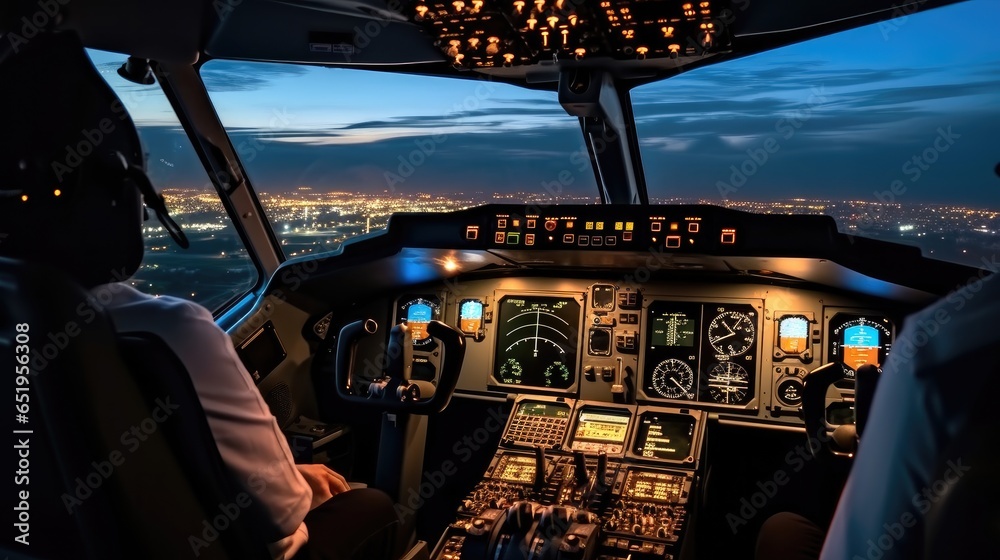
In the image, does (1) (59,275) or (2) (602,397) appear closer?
(1) (59,275)

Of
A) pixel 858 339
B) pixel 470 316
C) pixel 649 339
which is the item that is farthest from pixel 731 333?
pixel 470 316

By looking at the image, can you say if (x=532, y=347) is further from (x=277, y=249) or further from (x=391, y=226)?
(x=277, y=249)

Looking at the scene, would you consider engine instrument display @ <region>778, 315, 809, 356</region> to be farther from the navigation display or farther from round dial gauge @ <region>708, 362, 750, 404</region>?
the navigation display

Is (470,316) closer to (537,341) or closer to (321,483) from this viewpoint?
(537,341)

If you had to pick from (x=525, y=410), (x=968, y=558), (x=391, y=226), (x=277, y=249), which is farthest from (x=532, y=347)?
(x=968, y=558)

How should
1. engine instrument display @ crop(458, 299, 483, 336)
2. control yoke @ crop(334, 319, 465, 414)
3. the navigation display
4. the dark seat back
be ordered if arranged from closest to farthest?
the dark seat back, control yoke @ crop(334, 319, 465, 414), the navigation display, engine instrument display @ crop(458, 299, 483, 336)

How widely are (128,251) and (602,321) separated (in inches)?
87.3

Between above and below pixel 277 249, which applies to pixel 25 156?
above

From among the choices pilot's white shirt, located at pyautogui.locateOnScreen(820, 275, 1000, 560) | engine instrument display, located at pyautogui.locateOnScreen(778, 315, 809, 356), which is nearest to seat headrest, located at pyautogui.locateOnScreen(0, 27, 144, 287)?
pilot's white shirt, located at pyautogui.locateOnScreen(820, 275, 1000, 560)

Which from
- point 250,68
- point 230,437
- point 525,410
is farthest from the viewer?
point 250,68

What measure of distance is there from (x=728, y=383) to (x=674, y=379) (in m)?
0.20

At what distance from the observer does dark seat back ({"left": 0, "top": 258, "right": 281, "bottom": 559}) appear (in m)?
1.09

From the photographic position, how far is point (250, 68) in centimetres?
374

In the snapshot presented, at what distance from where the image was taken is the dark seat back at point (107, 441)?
3.59ft
